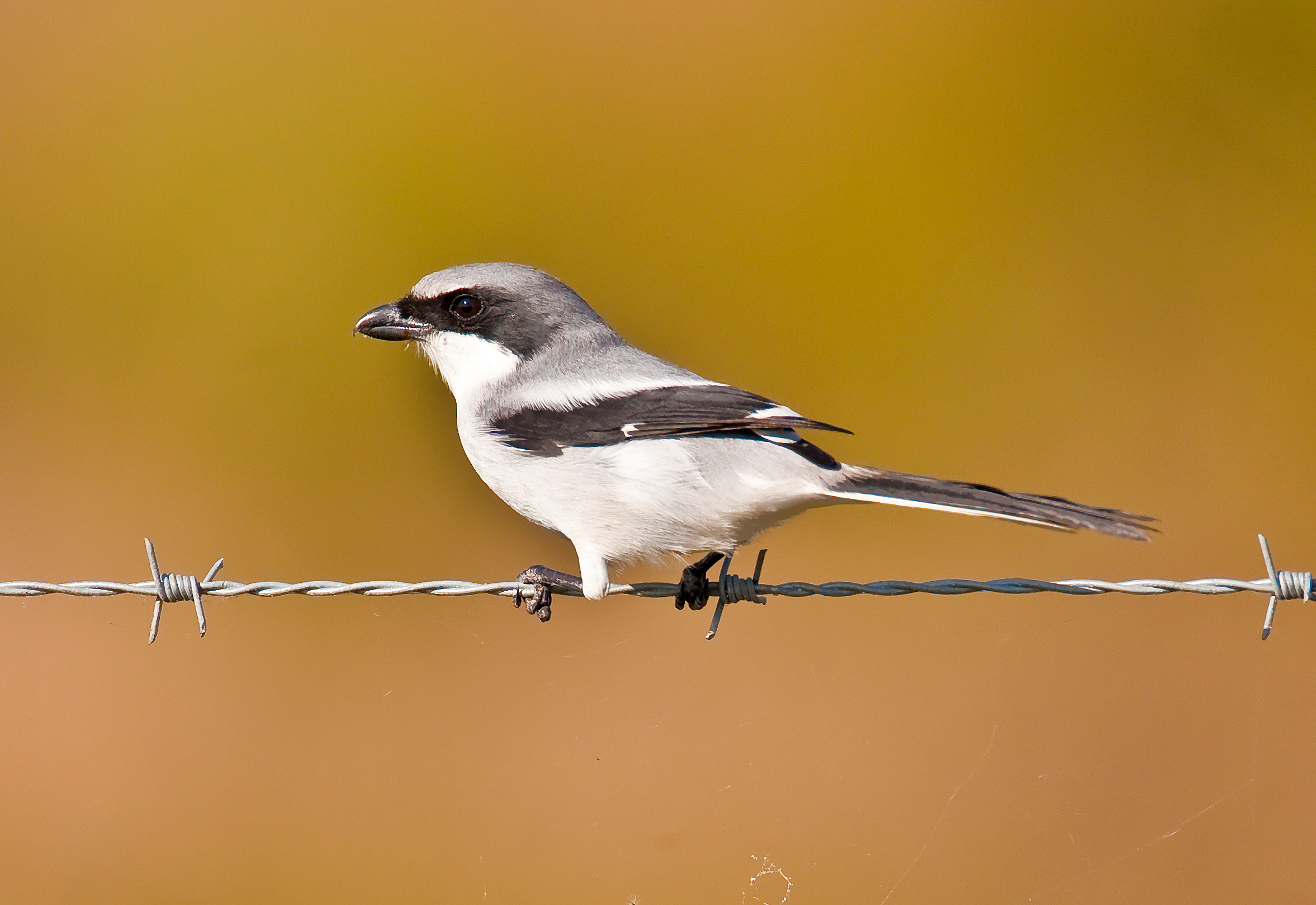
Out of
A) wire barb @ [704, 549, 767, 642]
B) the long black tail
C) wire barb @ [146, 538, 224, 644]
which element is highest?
the long black tail

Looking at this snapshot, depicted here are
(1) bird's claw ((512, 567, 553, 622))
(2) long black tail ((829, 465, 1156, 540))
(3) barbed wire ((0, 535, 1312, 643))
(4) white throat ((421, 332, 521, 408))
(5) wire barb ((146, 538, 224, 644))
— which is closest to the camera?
(2) long black tail ((829, 465, 1156, 540))

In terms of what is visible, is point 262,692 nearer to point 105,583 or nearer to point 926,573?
point 105,583

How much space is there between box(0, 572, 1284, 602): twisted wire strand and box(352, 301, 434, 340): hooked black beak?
1.12 m

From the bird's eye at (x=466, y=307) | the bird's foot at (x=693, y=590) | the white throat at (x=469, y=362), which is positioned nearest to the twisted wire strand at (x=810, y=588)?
the bird's foot at (x=693, y=590)

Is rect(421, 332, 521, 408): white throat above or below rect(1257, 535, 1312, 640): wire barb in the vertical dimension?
above

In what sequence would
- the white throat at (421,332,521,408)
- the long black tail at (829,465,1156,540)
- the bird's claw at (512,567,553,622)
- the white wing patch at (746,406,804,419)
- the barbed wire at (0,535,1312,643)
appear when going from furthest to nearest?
the white throat at (421,332,521,408), the bird's claw at (512,567,553,622), the white wing patch at (746,406,804,419), the barbed wire at (0,535,1312,643), the long black tail at (829,465,1156,540)

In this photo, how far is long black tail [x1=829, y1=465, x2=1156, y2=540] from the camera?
2436mm

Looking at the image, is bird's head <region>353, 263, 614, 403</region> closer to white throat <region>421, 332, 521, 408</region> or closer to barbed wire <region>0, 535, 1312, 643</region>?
white throat <region>421, 332, 521, 408</region>

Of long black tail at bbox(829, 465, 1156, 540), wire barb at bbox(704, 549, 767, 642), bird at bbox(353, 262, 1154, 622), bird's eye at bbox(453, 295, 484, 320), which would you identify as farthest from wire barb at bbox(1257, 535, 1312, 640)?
A: bird's eye at bbox(453, 295, 484, 320)

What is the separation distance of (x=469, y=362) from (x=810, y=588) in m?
1.55

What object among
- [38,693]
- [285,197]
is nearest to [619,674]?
[38,693]

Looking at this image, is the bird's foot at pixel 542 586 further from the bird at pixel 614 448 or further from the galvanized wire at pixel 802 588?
the galvanized wire at pixel 802 588

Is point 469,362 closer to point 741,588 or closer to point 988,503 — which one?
point 741,588

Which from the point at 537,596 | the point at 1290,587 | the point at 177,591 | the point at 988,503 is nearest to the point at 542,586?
the point at 537,596
